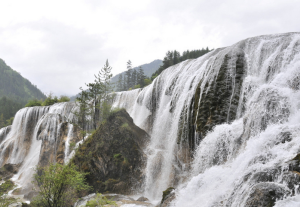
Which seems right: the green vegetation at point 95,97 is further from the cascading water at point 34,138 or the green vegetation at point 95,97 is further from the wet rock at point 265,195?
the wet rock at point 265,195

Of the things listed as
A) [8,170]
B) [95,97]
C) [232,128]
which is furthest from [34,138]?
[232,128]

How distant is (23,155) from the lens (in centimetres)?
3412

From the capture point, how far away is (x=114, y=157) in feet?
58.7

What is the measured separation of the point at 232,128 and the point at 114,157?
1104 centimetres

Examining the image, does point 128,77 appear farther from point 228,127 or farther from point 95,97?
point 228,127

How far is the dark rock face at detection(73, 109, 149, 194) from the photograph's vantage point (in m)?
17.0

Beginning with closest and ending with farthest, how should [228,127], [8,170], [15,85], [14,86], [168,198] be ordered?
[168,198]
[228,127]
[8,170]
[14,86]
[15,85]

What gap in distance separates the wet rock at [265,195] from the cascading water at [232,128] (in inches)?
1.1

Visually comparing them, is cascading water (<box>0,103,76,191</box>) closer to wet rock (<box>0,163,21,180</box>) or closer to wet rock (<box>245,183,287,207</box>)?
wet rock (<box>0,163,21,180</box>)

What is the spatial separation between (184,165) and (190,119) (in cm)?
395

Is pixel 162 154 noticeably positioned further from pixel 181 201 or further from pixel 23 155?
pixel 23 155

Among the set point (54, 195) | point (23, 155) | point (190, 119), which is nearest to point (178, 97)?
point (190, 119)

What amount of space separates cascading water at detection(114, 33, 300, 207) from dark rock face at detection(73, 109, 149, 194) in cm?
135

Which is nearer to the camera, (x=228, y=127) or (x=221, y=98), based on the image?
(x=228, y=127)
